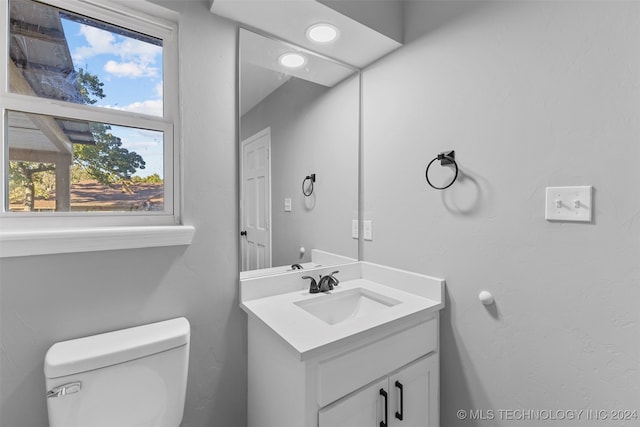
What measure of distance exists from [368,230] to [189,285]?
3.41 feet

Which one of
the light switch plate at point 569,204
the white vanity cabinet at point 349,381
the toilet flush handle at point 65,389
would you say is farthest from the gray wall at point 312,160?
the light switch plate at point 569,204

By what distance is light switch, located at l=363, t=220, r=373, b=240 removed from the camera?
5.57 feet

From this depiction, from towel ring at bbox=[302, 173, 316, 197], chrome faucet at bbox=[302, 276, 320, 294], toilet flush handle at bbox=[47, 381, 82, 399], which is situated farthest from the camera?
towel ring at bbox=[302, 173, 316, 197]

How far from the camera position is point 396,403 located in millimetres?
1119

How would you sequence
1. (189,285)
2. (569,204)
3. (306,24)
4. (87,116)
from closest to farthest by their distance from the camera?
(569,204)
(87,116)
(189,285)
(306,24)

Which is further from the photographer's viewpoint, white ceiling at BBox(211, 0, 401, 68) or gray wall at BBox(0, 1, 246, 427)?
white ceiling at BBox(211, 0, 401, 68)

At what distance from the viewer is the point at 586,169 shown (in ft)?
3.03

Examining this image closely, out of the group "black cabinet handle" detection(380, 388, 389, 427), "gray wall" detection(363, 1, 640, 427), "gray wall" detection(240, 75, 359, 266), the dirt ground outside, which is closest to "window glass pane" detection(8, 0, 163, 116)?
the dirt ground outside

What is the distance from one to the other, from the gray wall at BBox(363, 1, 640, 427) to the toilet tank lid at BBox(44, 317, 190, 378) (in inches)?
45.5

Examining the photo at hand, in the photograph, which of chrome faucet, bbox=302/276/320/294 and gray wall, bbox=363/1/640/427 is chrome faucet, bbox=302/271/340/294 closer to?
chrome faucet, bbox=302/276/320/294

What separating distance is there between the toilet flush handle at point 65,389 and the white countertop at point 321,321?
59 cm

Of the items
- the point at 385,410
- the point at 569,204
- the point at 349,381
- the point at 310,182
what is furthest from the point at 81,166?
the point at 569,204

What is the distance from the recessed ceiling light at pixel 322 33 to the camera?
4.46ft

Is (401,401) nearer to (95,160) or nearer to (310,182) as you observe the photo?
(310,182)
